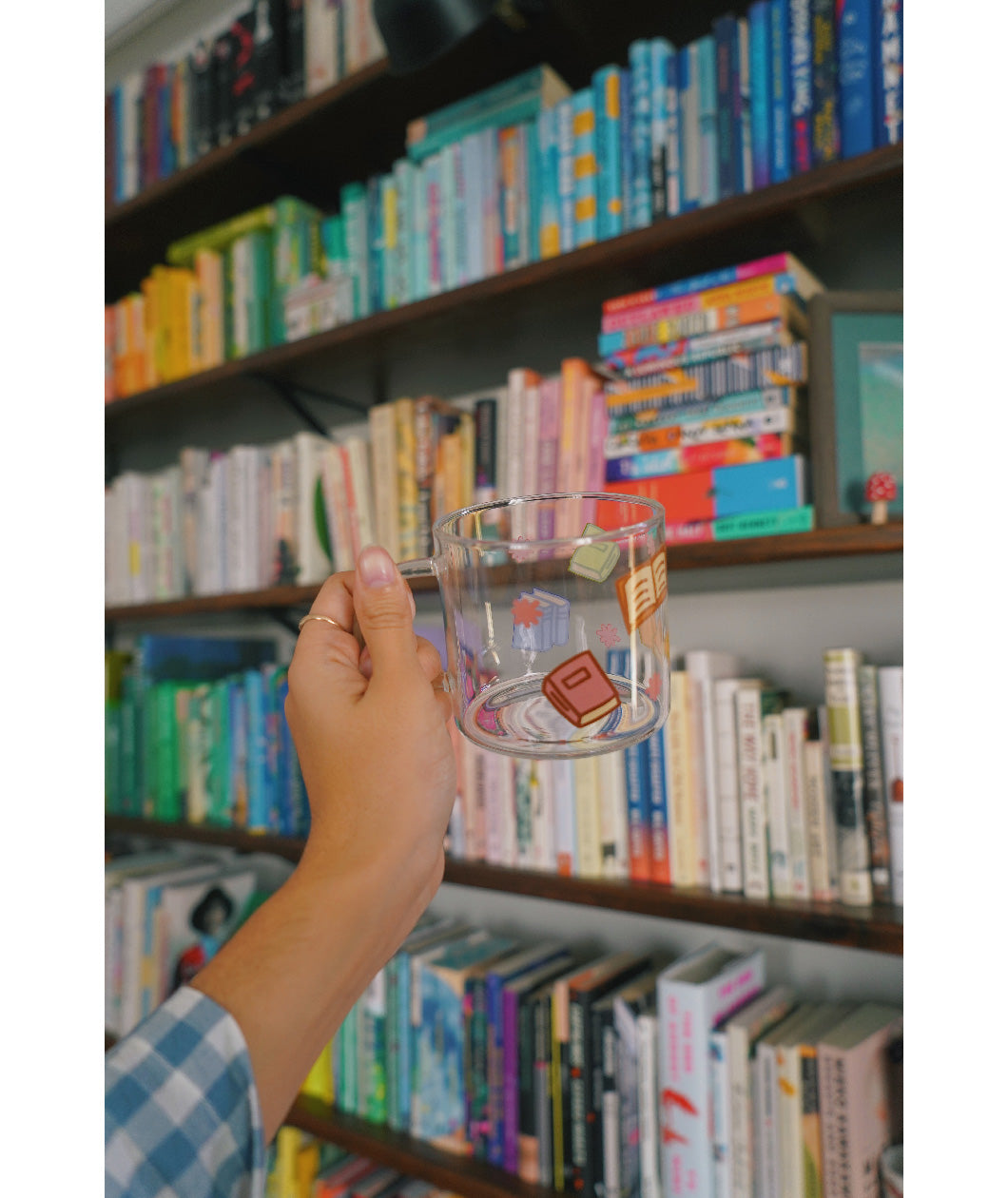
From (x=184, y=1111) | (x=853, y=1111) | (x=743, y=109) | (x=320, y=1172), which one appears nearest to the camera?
(x=184, y=1111)

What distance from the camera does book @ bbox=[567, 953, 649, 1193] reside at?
1072mm

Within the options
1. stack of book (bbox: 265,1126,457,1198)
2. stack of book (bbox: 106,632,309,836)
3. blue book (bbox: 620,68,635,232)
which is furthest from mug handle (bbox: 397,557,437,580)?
stack of book (bbox: 265,1126,457,1198)

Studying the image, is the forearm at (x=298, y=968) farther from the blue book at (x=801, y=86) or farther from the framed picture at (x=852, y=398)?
the blue book at (x=801, y=86)

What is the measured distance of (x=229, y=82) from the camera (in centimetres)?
156

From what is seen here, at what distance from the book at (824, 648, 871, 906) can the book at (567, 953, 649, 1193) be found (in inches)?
13.9

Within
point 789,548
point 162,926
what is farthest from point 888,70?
point 162,926

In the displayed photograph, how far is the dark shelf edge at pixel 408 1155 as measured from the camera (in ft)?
3.71

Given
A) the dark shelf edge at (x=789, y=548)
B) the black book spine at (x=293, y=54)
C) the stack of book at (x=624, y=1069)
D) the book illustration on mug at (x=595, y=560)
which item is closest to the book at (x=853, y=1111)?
the stack of book at (x=624, y=1069)

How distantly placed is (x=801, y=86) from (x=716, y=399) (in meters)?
0.36

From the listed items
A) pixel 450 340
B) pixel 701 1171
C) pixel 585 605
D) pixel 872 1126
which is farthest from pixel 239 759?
pixel 585 605

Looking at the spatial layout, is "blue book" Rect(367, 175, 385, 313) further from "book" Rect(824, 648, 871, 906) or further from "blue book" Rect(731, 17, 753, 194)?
"book" Rect(824, 648, 871, 906)

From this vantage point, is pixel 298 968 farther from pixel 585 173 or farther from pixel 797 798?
pixel 585 173

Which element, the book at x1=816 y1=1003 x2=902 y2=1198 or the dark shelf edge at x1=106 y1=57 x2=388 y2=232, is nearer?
the book at x1=816 y1=1003 x2=902 y2=1198
